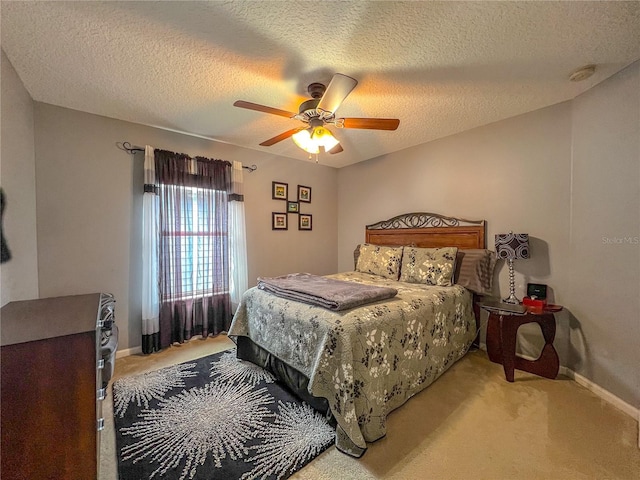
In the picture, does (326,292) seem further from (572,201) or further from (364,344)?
(572,201)

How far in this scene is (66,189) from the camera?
Result: 2.49m

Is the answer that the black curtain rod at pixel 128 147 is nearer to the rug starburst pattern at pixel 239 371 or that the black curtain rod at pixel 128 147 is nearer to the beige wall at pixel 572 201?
the rug starburst pattern at pixel 239 371

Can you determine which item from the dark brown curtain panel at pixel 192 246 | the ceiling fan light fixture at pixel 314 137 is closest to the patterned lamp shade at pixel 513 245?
the ceiling fan light fixture at pixel 314 137

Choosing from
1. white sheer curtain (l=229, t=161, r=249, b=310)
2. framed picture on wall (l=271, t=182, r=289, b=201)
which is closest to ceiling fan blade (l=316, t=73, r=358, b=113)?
white sheer curtain (l=229, t=161, r=249, b=310)

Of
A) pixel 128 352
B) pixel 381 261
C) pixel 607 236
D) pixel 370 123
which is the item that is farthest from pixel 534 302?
pixel 128 352

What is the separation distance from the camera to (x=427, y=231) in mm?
3449

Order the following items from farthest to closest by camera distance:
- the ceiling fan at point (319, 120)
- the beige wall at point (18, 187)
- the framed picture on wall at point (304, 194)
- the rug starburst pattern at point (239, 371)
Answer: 1. the framed picture on wall at point (304, 194)
2. the rug starburst pattern at point (239, 371)
3. the ceiling fan at point (319, 120)
4. the beige wall at point (18, 187)

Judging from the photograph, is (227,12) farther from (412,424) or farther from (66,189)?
(412,424)

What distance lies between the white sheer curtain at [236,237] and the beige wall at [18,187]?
5.80ft

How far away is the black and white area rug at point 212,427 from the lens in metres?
1.45

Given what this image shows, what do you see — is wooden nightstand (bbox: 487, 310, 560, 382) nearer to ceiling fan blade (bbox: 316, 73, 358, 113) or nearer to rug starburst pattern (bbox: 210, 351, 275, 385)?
rug starburst pattern (bbox: 210, 351, 275, 385)

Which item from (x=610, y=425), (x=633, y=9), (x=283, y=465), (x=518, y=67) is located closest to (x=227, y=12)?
(x=518, y=67)

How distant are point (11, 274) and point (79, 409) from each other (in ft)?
4.59

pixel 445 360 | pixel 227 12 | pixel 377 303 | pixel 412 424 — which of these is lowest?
pixel 412 424
